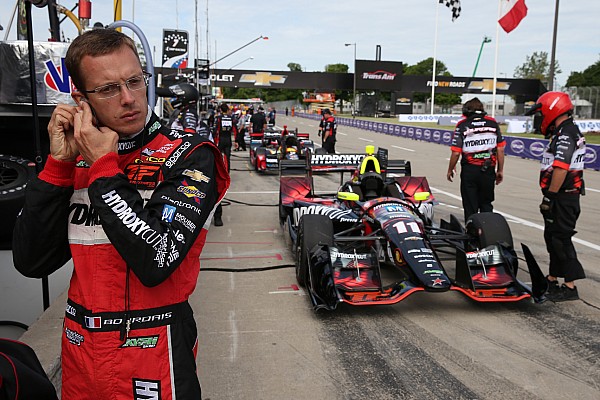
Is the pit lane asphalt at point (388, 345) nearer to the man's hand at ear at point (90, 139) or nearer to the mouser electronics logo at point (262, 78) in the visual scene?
the man's hand at ear at point (90, 139)

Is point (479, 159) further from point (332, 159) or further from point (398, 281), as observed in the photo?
point (398, 281)

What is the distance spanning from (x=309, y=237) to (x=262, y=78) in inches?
Answer: 2156

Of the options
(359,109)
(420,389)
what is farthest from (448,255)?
(359,109)

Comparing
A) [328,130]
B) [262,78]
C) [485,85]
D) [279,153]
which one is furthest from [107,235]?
[485,85]

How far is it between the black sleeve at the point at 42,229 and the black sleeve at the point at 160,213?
21cm

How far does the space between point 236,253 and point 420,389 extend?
12.1 feet

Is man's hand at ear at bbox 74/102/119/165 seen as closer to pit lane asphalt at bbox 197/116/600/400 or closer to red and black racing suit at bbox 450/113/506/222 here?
pit lane asphalt at bbox 197/116/600/400

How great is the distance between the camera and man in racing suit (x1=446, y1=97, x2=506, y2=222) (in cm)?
702

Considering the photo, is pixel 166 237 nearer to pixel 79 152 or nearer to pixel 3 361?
pixel 79 152

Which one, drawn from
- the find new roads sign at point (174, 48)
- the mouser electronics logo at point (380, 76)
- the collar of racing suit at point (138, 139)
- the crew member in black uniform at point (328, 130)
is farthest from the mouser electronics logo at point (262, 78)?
the collar of racing suit at point (138, 139)

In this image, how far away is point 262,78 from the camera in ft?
190

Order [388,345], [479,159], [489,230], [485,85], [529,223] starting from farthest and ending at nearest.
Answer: [485,85], [529,223], [479,159], [489,230], [388,345]

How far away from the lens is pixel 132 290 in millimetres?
1553

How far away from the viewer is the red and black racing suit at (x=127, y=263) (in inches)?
60.4
